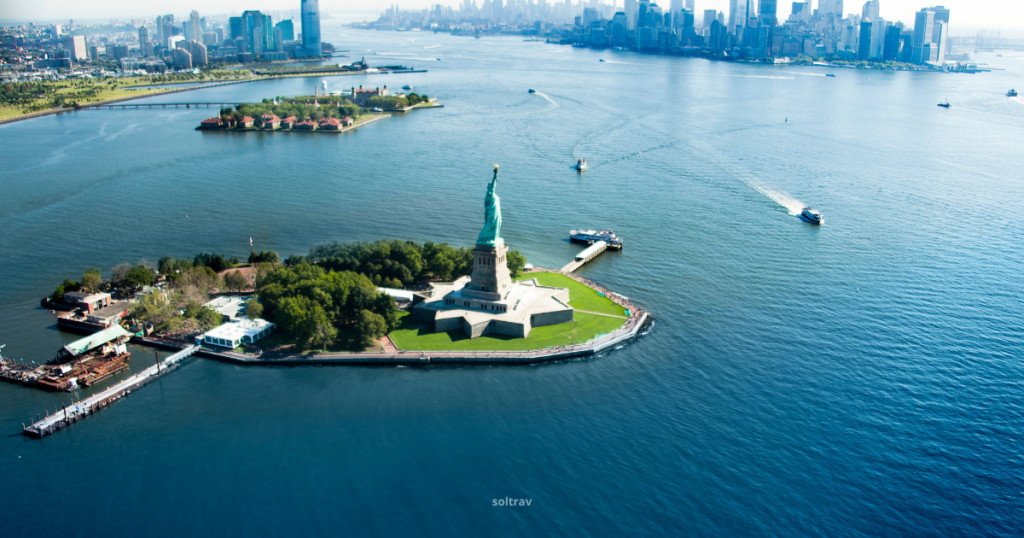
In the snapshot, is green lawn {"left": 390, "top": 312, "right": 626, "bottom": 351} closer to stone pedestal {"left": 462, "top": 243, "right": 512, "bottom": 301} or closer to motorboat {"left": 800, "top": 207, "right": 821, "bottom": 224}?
stone pedestal {"left": 462, "top": 243, "right": 512, "bottom": 301}

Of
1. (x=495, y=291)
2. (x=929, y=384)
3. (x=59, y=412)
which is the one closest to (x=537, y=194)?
(x=495, y=291)

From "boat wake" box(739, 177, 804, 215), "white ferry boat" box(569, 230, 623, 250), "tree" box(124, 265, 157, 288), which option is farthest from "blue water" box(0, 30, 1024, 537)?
"tree" box(124, 265, 157, 288)

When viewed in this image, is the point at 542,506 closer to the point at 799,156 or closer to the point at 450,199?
the point at 450,199

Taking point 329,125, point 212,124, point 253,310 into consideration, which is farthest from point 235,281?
point 212,124

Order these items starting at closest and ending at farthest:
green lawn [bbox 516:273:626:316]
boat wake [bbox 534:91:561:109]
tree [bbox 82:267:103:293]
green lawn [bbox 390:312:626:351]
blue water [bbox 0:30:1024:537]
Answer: blue water [bbox 0:30:1024:537] → green lawn [bbox 390:312:626:351] → green lawn [bbox 516:273:626:316] → tree [bbox 82:267:103:293] → boat wake [bbox 534:91:561:109]

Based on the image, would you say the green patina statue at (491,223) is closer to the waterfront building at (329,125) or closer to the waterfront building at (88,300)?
the waterfront building at (88,300)

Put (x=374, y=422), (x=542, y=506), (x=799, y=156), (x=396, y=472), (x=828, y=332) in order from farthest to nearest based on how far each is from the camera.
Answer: (x=799, y=156) < (x=828, y=332) < (x=374, y=422) < (x=396, y=472) < (x=542, y=506)

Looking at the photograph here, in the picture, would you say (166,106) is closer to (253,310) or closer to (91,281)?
(91,281)
